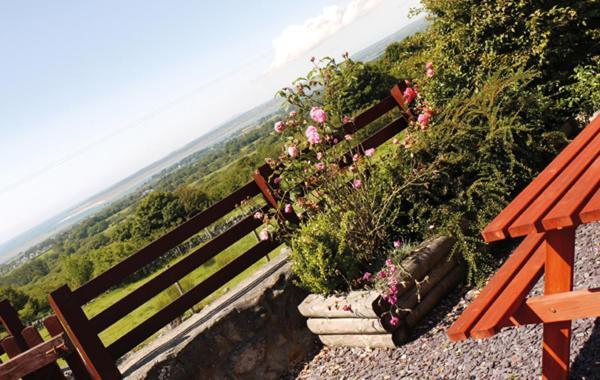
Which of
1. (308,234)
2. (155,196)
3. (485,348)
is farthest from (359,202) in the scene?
(155,196)

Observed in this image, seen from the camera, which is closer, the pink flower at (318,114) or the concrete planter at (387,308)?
the concrete planter at (387,308)

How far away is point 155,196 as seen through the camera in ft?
64.8

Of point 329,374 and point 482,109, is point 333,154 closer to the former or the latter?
point 482,109

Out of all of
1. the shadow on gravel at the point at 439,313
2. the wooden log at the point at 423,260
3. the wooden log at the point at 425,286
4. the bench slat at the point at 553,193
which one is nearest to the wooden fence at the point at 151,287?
the wooden log at the point at 423,260

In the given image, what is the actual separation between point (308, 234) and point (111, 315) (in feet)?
6.13

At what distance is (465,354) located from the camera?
332 centimetres

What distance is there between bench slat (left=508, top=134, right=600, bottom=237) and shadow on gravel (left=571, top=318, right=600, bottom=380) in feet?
3.24

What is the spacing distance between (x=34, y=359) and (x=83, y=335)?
39cm

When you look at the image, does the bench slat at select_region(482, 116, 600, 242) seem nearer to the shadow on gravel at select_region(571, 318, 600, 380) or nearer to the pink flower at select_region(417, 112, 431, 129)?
the shadow on gravel at select_region(571, 318, 600, 380)

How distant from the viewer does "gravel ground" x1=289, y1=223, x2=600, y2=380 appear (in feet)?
9.32

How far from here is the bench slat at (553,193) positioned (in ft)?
6.71

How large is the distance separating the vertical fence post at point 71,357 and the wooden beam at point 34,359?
→ 14cm

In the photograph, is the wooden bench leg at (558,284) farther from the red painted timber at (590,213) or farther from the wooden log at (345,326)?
the wooden log at (345,326)

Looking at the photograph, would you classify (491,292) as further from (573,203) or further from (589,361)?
(589,361)
